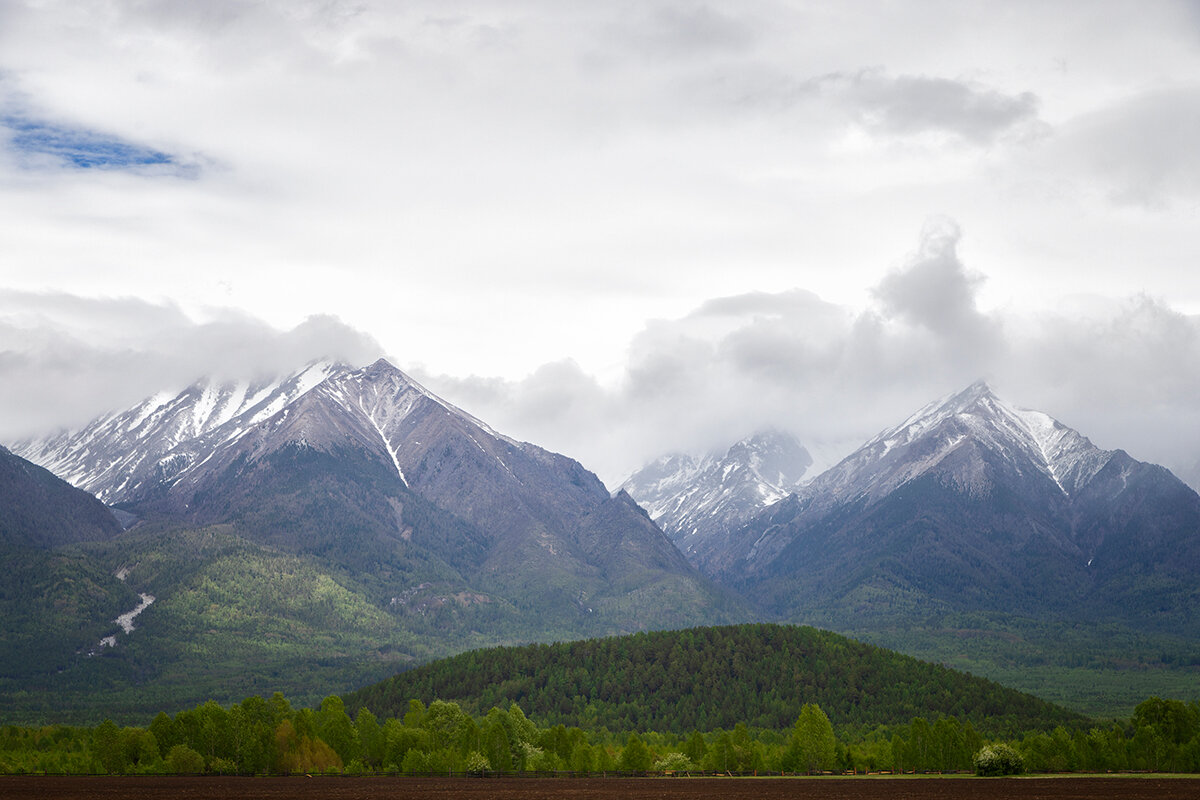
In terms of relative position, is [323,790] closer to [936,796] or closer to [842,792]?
[842,792]

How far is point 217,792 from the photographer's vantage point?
19188cm

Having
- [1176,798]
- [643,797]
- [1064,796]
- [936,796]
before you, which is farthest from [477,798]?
[1176,798]

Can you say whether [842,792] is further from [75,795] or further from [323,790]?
[75,795]

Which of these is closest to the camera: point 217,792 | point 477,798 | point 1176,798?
point 1176,798

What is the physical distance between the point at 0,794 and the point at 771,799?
11374 cm

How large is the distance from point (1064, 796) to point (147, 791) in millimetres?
135583

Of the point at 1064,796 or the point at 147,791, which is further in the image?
the point at 147,791

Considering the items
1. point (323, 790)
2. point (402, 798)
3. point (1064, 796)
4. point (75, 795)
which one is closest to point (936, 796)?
point (1064, 796)

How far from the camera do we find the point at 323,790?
199625 millimetres

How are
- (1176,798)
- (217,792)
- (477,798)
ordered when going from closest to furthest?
(1176,798) → (477,798) → (217,792)

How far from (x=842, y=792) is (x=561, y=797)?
44.2 metres

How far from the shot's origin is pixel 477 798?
18012 centimetres

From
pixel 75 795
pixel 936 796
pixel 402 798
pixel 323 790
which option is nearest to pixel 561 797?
pixel 402 798

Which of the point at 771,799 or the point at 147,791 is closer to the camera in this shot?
the point at 771,799
